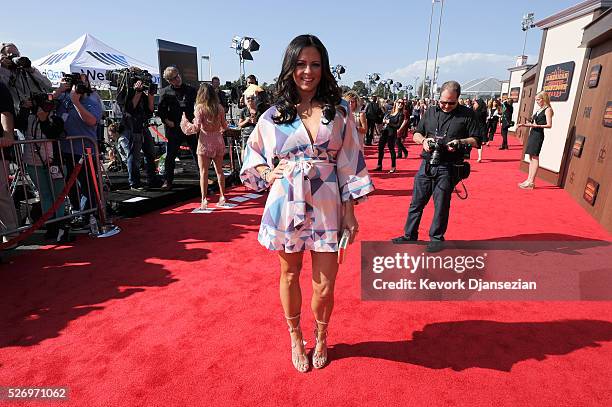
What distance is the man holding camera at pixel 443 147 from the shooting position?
391 centimetres

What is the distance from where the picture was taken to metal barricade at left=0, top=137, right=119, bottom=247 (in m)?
4.21

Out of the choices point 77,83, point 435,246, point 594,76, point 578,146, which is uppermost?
point 594,76

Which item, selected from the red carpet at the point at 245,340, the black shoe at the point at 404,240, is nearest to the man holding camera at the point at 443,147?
the black shoe at the point at 404,240

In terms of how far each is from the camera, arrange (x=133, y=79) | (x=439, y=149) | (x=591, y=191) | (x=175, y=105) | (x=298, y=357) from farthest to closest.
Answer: (x=175, y=105) → (x=133, y=79) → (x=591, y=191) → (x=439, y=149) → (x=298, y=357)

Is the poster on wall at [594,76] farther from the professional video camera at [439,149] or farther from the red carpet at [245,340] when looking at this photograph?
the red carpet at [245,340]

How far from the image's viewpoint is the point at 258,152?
222 cm

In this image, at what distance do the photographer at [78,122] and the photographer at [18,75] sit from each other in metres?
0.32

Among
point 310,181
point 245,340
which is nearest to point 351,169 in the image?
point 310,181

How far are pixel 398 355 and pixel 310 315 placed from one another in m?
0.80

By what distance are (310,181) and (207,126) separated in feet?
13.1

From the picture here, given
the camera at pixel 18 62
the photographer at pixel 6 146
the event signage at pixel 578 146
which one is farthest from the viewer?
the event signage at pixel 578 146

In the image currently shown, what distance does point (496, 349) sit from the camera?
2.63m

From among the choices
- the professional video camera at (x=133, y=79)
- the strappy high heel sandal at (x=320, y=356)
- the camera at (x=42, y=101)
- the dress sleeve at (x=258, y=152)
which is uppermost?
the professional video camera at (x=133, y=79)
